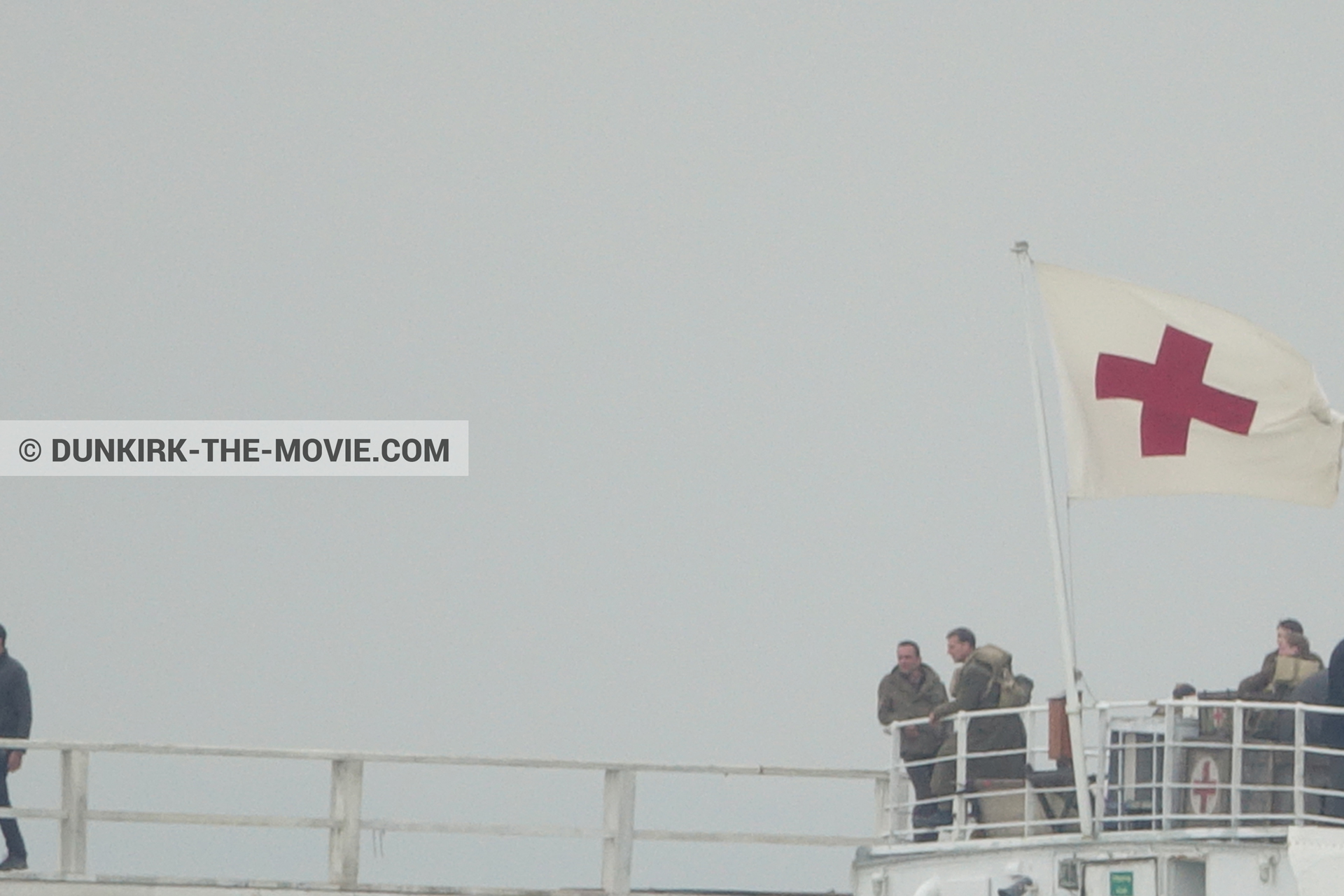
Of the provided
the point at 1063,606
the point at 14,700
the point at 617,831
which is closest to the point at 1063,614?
the point at 1063,606

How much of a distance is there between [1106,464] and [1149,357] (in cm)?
87

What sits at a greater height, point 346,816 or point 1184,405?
point 1184,405

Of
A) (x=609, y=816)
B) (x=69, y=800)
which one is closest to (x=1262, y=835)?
(x=609, y=816)

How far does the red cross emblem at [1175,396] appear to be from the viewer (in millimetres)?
24344

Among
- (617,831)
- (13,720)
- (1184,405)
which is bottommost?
(617,831)

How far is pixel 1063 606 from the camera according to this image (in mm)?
24734

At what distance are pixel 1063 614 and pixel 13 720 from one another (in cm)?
899

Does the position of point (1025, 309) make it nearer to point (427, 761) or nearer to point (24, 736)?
point (427, 761)

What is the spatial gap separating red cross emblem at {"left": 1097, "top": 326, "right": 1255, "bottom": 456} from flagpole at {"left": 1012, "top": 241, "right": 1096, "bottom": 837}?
806mm

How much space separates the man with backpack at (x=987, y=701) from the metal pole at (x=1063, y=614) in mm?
850

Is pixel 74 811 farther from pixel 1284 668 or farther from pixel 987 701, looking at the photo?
pixel 1284 668

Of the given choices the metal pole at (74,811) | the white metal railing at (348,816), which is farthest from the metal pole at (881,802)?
the metal pole at (74,811)

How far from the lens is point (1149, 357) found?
2453 centimetres

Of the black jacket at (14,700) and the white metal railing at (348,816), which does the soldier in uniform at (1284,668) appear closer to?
the white metal railing at (348,816)
